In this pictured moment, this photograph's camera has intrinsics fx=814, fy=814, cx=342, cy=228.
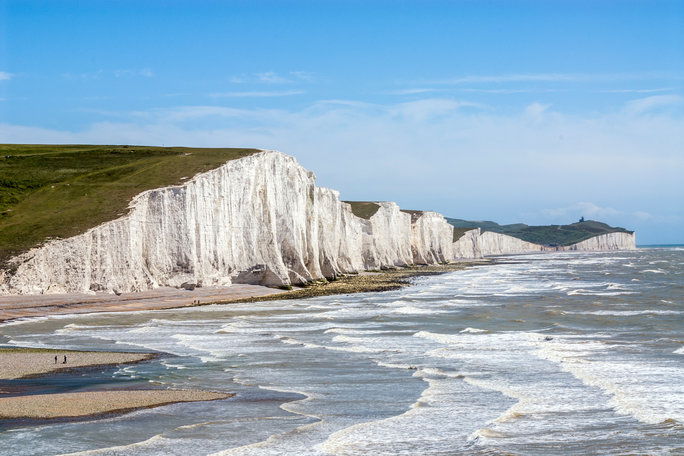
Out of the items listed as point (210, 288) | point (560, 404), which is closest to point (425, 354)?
point (560, 404)

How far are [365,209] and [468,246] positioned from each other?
77.9 meters

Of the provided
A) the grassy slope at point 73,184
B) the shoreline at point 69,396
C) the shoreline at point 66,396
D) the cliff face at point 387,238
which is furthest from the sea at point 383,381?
the cliff face at point 387,238

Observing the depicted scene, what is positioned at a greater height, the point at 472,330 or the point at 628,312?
the point at 472,330

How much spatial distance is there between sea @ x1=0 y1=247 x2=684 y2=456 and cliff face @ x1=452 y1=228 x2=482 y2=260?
464 feet

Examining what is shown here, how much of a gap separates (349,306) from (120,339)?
18.5 metres

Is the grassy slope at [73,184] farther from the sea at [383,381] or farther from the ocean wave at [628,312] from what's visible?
the ocean wave at [628,312]

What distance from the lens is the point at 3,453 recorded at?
536 inches

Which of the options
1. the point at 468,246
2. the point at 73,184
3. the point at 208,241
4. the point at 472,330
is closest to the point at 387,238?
the point at 208,241

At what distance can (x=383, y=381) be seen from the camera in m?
21.5

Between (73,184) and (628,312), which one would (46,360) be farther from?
(73,184)

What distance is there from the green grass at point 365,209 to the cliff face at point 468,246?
2573 inches

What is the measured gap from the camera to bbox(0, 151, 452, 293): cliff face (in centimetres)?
4481

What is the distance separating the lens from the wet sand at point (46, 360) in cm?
2248

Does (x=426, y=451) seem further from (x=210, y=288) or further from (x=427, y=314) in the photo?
(x=210, y=288)
